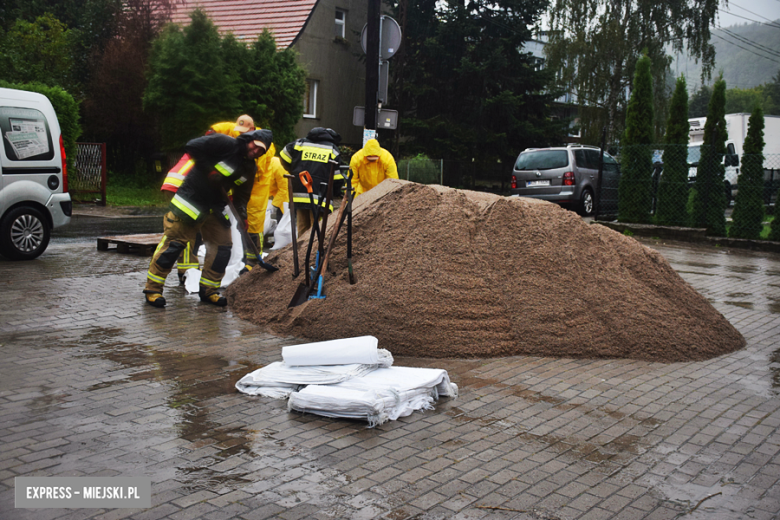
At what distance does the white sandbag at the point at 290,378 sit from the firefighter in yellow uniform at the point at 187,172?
3.11 metres

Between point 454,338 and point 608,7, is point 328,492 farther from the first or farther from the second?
point 608,7

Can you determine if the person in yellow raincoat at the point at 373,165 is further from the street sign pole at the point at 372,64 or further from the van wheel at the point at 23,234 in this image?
the van wheel at the point at 23,234

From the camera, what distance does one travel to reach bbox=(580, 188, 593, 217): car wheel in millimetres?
19203

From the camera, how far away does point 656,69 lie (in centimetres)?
3450

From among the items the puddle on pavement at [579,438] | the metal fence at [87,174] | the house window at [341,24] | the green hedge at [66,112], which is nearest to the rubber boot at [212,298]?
the puddle on pavement at [579,438]

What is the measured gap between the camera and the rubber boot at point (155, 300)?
275 inches

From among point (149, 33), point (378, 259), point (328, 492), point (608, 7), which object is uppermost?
point (608, 7)

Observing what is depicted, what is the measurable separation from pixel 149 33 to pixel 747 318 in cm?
2113

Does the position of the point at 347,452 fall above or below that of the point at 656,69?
below

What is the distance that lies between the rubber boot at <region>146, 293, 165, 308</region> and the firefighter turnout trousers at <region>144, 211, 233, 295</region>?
4 centimetres

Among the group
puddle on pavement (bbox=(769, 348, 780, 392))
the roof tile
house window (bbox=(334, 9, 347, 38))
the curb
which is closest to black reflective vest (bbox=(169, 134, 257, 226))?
puddle on pavement (bbox=(769, 348, 780, 392))

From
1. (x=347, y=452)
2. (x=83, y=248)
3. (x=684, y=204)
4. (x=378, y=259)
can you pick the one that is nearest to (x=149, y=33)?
(x=83, y=248)

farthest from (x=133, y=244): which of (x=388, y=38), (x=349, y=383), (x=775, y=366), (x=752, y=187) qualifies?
(x=752, y=187)

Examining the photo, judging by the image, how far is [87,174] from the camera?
19391 millimetres
